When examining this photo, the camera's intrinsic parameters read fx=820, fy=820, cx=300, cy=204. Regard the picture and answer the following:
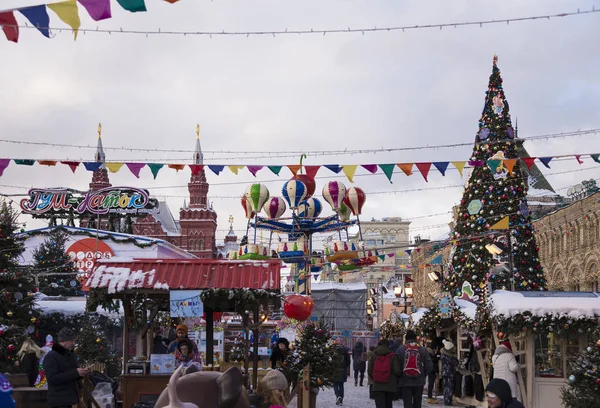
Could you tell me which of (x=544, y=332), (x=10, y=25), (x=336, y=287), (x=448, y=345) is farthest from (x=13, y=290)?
(x=336, y=287)

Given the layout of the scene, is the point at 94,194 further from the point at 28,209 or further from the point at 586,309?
the point at 586,309

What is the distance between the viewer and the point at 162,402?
493 centimetres

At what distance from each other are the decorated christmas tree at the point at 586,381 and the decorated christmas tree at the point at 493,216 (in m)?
15.0

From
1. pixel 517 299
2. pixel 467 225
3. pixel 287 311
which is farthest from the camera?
pixel 467 225

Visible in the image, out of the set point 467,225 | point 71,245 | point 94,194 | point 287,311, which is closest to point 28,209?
point 94,194

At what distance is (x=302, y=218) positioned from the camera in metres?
30.9

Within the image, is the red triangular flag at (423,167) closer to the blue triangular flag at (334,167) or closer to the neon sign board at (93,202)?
the blue triangular flag at (334,167)

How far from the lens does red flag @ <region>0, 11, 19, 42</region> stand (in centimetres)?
945

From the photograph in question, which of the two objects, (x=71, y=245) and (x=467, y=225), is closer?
(x=467, y=225)

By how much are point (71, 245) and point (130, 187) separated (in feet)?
30.3

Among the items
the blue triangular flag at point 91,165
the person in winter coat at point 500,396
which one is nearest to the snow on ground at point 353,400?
the blue triangular flag at point 91,165

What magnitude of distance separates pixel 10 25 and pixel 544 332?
35.2ft

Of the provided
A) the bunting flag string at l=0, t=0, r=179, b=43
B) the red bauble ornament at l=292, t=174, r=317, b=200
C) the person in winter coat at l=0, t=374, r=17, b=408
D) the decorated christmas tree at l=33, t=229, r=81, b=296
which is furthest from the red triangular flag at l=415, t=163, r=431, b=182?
the decorated christmas tree at l=33, t=229, r=81, b=296

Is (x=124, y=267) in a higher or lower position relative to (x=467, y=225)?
lower
